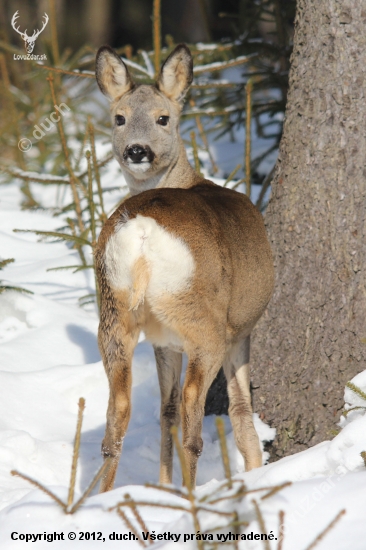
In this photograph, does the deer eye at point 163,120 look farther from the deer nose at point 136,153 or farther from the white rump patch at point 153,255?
the white rump patch at point 153,255

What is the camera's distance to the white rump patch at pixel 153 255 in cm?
324

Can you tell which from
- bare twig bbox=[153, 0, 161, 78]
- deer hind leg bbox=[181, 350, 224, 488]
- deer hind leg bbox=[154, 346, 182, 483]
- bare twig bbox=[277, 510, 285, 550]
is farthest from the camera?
bare twig bbox=[153, 0, 161, 78]

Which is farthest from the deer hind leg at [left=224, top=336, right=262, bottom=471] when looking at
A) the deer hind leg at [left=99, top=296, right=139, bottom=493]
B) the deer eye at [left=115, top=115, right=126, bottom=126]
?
the deer eye at [left=115, top=115, right=126, bottom=126]

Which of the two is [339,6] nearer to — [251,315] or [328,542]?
[251,315]

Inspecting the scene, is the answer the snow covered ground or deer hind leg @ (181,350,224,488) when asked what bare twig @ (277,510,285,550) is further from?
deer hind leg @ (181,350,224,488)

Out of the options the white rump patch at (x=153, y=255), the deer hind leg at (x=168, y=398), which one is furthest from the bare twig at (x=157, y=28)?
the white rump patch at (x=153, y=255)

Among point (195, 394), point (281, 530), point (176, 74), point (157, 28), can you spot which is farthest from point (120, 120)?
point (281, 530)

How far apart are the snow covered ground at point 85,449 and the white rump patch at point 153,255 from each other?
0.87 metres

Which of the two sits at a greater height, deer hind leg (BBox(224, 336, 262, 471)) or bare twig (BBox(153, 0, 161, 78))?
bare twig (BBox(153, 0, 161, 78))

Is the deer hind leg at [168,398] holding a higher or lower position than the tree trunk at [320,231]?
lower

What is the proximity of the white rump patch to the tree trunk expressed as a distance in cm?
136

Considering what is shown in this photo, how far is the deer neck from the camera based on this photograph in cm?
473

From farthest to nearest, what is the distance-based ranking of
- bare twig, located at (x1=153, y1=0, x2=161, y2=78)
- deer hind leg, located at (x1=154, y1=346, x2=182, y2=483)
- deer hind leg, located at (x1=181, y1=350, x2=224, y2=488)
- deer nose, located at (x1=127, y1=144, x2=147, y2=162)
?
bare twig, located at (x1=153, y1=0, x2=161, y2=78), deer nose, located at (x1=127, y1=144, x2=147, y2=162), deer hind leg, located at (x1=154, y1=346, x2=182, y2=483), deer hind leg, located at (x1=181, y1=350, x2=224, y2=488)

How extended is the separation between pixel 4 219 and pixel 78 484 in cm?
402
